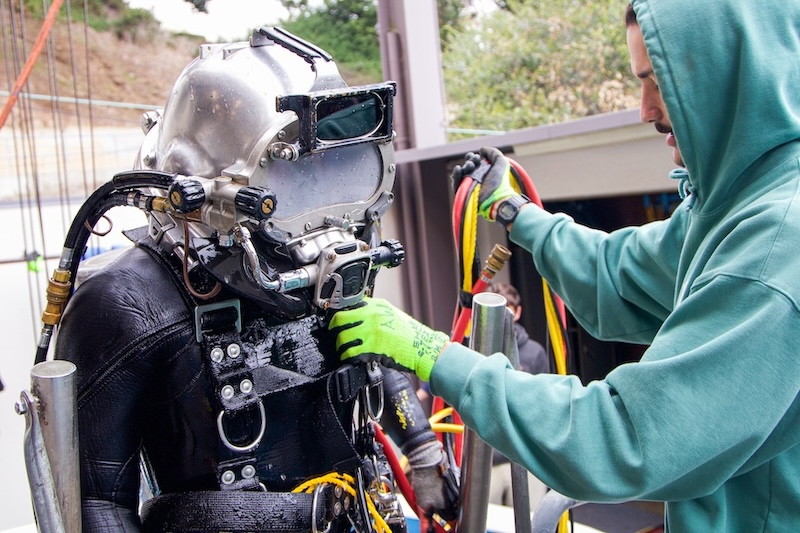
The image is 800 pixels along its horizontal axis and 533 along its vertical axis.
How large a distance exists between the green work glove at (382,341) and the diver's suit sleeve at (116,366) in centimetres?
30

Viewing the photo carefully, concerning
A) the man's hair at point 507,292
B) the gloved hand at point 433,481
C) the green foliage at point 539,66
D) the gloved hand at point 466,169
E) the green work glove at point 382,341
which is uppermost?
the green foliage at point 539,66

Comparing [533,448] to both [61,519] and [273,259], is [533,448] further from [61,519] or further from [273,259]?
[61,519]

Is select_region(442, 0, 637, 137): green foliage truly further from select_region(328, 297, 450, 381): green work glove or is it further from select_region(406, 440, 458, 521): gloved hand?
select_region(328, 297, 450, 381): green work glove

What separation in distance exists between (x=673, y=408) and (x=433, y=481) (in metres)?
0.76

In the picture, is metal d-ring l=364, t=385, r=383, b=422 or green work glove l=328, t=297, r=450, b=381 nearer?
green work glove l=328, t=297, r=450, b=381

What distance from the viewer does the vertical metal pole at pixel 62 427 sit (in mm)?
1189

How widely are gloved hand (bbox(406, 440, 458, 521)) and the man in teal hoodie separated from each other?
414 mm

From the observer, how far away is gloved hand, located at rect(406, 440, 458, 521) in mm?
1824

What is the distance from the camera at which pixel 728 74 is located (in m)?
1.34

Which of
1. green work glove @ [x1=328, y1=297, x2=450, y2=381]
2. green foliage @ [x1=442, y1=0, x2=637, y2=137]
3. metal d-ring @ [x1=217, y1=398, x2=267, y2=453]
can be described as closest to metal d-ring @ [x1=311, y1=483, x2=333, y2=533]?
metal d-ring @ [x1=217, y1=398, x2=267, y2=453]

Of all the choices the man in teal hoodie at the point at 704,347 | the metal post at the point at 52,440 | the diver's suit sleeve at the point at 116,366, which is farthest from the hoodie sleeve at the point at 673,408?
the metal post at the point at 52,440

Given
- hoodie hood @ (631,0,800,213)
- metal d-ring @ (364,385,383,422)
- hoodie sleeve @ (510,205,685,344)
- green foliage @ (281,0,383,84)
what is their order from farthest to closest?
green foliage @ (281,0,383,84) → hoodie sleeve @ (510,205,685,344) → metal d-ring @ (364,385,383,422) → hoodie hood @ (631,0,800,213)

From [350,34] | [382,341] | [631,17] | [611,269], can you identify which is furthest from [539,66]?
[382,341]

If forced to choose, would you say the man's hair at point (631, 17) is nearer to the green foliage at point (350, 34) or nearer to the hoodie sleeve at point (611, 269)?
the hoodie sleeve at point (611, 269)
